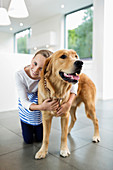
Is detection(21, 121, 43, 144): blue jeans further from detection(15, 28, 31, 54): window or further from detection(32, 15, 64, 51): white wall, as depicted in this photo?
detection(15, 28, 31, 54): window

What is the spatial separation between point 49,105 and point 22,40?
989cm

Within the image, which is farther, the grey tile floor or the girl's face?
the girl's face

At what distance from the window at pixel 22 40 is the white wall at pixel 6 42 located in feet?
1.25

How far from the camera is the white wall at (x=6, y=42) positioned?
10.8 metres

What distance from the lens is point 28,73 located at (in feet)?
4.88

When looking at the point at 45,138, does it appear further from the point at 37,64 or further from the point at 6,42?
the point at 6,42

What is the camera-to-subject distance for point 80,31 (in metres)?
6.76

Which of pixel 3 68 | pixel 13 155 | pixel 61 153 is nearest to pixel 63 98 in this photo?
pixel 61 153

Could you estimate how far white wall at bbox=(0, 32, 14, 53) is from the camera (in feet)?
35.4

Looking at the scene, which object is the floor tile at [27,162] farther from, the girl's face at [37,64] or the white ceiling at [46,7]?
the white ceiling at [46,7]

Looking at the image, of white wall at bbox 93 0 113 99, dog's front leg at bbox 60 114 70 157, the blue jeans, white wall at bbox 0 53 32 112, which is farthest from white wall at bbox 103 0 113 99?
dog's front leg at bbox 60 114 70 157

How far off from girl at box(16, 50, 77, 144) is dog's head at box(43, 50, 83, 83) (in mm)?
170

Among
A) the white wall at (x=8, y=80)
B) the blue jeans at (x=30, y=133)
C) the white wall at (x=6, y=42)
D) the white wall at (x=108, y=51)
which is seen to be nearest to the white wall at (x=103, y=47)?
the white wall at (x=108, y=51)

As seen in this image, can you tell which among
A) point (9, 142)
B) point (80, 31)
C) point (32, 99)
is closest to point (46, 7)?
point (80, 31)
